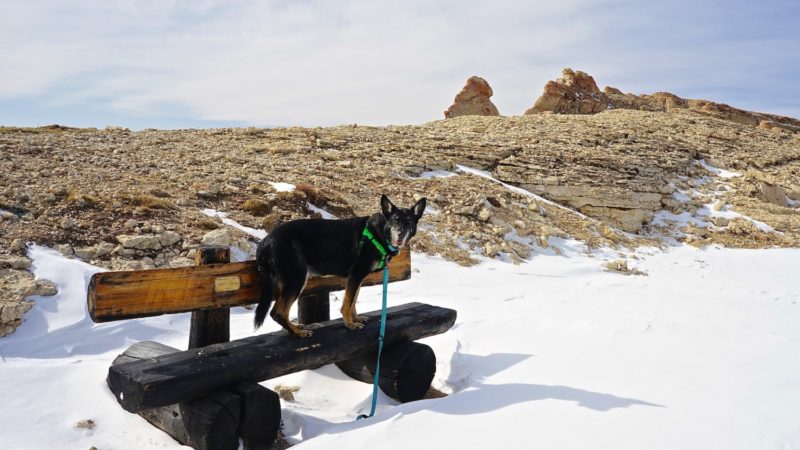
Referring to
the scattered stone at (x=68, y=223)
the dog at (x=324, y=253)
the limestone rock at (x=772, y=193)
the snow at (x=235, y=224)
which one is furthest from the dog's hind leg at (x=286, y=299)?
the limestone rock at (x=772, y=193)

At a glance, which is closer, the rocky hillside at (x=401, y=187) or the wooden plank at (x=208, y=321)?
the wooden plank at (x=208, y=321)

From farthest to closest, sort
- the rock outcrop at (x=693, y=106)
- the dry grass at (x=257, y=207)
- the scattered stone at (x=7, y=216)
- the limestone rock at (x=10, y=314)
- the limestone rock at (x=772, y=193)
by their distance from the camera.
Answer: the rock outcrop at (x=693, y=106) < the limestone rock at (x=772, y=193) < the dry grass at (x=257, y=207) < the scattered stone at (x=7, y=216) < the limestone rock at (x=10, y=314)

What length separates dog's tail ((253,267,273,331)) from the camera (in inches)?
183

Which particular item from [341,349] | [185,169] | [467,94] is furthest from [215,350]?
[467,94]

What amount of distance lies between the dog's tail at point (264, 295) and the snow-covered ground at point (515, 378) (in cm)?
84

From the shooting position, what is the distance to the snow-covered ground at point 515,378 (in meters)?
3.97

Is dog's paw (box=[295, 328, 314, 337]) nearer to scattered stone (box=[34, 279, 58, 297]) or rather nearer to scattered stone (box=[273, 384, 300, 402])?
scattered stone (box=[273, 384, 300, 402])

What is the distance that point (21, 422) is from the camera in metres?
4.11

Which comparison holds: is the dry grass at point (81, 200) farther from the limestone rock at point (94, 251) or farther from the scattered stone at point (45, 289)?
the scattered stone at point (45, 289)

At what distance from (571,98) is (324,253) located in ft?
181

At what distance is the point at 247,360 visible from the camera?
13.7 feet

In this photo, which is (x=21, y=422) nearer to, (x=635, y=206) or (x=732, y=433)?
(x=732, y=433)

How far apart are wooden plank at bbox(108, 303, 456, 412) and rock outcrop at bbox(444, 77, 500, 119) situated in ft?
194

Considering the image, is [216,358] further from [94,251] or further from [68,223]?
[68,223]
